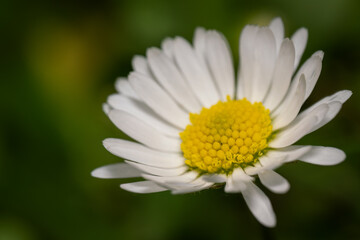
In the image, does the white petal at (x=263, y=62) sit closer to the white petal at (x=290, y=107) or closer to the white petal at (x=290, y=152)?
the white petal at (x=290, y=107)

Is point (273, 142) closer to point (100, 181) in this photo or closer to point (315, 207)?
point (315, 207)

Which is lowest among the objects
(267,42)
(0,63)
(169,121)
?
(169,121)

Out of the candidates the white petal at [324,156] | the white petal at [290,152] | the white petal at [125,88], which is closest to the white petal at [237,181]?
the white petal at [290,152]

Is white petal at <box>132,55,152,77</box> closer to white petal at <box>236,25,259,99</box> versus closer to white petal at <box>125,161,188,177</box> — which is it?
white petal at <box>236,25,259,99</box>

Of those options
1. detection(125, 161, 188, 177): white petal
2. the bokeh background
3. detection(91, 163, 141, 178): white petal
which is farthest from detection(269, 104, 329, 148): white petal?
the bokeh background

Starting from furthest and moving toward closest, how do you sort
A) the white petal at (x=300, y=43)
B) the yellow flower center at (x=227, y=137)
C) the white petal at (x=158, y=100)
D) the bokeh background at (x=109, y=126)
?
1. the bokeh background at (x=109, y=126)
2. the white petal at (x=158, y=100)
3. the white petal at (x=300, y=43)
4. the yellow flower center at (x=227, y=137)

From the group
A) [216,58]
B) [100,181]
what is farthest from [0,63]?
[216,58]
